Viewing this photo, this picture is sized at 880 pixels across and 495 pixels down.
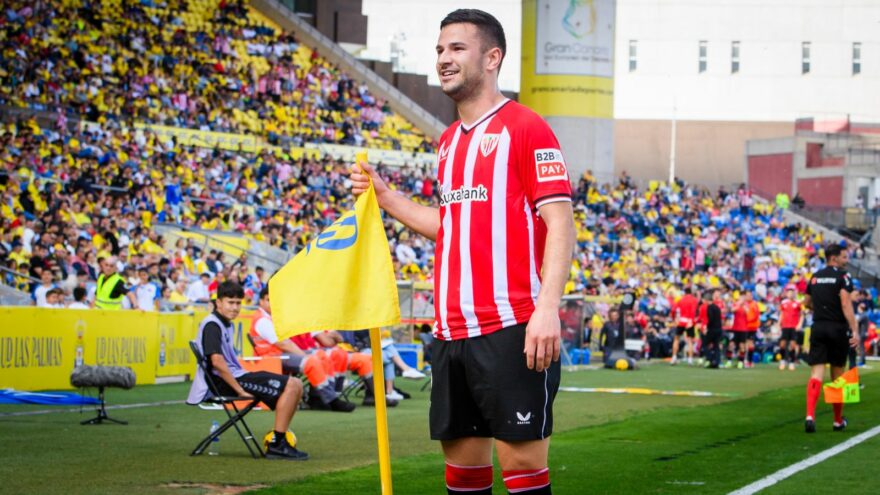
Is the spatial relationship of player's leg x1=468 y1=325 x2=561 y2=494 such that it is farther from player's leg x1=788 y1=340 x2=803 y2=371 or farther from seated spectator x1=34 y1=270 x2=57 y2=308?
player's leg x1=788 y1=340 x2=803 y2=371

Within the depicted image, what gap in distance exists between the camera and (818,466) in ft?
37.1

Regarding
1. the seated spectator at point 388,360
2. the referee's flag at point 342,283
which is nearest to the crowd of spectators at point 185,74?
the seated spectator at point 388,360

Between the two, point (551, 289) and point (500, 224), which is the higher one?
point (500, 224)

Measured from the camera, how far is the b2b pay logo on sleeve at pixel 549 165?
497 cm

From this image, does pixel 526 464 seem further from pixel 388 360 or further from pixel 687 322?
pixel 687 322

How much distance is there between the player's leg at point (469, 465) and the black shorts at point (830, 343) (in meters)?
9.58

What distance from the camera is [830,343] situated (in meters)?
14.1

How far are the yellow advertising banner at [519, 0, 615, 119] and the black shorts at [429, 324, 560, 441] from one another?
147 feet

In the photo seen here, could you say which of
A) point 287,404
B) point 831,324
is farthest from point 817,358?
point 287,404

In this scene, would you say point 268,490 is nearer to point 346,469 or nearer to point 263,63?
point 346,469

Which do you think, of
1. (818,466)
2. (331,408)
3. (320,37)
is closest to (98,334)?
(331,408)

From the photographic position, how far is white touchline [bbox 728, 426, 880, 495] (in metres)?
9.75

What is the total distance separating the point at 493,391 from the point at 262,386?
702 cm

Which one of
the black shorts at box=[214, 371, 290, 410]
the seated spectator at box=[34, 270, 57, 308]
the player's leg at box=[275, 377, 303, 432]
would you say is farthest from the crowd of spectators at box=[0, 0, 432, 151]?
the player's leg at box=[275, 377, 303, 432]
